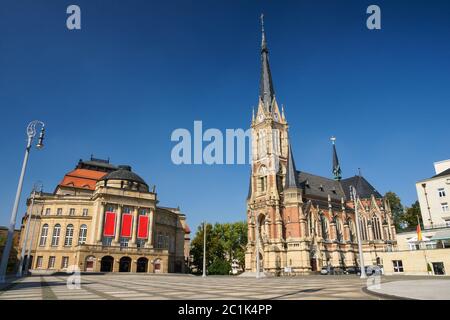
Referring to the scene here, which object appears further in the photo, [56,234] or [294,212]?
[56,234]

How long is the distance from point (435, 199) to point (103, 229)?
54886mm

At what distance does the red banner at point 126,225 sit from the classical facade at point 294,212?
24.1 m

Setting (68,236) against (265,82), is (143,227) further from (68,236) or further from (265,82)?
(265,82)

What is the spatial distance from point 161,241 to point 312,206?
112ft

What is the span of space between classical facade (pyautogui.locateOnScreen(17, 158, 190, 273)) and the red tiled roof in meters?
1.20

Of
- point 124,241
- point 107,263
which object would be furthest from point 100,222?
point 107,263

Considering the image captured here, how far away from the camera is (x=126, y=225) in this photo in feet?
201

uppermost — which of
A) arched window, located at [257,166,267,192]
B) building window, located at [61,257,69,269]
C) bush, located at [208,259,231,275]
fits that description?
arched window, located at [257,166,267,192]

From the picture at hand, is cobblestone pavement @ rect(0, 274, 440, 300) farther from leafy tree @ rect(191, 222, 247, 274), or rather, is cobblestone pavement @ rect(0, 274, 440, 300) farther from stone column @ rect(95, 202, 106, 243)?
leafy tree @ rect(191, 222, 247, 274)

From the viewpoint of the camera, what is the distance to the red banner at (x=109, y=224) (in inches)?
2311

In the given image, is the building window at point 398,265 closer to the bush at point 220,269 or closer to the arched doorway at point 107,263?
the bush at point 220,269

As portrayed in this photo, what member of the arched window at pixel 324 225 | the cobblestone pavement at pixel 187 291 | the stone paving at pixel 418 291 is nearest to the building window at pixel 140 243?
the arched window at pixel 324 225

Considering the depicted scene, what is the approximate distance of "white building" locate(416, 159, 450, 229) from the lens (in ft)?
133

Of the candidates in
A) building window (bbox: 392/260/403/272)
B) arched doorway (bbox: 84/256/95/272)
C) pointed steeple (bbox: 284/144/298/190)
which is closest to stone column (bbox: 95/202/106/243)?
arched doorway (bbox: 84/256/95/272)
